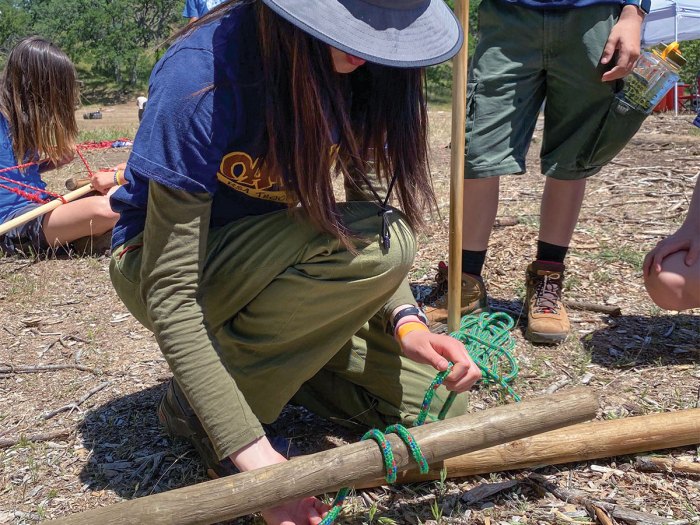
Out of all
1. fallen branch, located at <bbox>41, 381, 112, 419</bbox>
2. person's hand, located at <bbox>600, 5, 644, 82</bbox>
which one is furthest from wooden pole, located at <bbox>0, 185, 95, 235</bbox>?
person's hand, located at <bbox>600, 5, 644, 82</bbox>

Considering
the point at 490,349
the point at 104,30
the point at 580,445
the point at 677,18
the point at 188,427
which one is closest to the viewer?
the point at 580,445

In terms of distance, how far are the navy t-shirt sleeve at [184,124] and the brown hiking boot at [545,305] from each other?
4.84ft

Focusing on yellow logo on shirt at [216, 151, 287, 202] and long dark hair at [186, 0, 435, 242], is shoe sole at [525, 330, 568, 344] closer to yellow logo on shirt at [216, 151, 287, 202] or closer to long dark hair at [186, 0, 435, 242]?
long dark hair at [186, 0, 435, 242]

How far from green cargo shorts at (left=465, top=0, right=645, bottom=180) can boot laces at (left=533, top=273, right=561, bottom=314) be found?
386 mm

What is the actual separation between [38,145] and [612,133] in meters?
3.06

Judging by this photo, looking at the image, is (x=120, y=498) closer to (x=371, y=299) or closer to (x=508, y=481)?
(x=371, y=299)

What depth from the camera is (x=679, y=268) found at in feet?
7.94

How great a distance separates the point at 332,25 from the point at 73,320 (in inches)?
85.9

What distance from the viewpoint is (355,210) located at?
1.93m

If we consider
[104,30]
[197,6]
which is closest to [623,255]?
[197,6]

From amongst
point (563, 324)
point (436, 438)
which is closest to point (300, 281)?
point (436, 438)

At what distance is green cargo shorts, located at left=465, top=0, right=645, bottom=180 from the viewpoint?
2656mm

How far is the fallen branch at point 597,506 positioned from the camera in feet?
5.83

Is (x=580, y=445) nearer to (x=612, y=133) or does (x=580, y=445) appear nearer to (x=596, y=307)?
(x=596, y=307)
